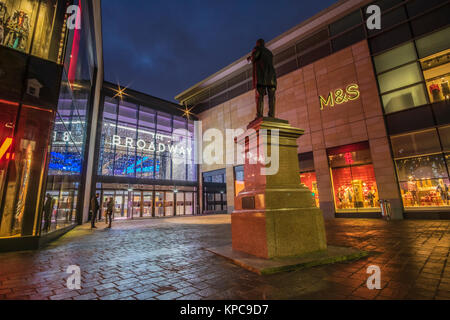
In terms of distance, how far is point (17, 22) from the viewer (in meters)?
7.21

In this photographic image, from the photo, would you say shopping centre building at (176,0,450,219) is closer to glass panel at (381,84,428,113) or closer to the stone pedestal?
glass panel at (381,84,428,113)

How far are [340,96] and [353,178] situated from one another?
5.96 m

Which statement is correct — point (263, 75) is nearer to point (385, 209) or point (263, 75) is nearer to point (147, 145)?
point (385, 209)

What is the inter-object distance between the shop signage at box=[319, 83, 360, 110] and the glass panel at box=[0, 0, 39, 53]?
16641mm

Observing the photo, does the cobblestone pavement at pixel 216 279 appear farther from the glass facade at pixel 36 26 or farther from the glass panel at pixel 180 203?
the glass panel at pixel 180 203

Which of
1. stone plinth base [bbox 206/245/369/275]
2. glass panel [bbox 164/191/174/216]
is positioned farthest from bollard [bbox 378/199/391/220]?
glass panel [bbox 164/191/174/216]

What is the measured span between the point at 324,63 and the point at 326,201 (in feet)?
34.8

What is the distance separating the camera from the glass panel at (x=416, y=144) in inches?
471

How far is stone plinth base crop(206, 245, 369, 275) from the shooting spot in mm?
3414

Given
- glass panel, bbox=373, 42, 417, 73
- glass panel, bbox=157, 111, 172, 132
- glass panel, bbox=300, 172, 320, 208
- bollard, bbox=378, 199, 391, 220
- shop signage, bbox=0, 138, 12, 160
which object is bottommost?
bollard, bbox=378, 199, 391, 220

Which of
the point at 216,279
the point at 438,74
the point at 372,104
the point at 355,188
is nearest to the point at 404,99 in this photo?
the point at 372,104

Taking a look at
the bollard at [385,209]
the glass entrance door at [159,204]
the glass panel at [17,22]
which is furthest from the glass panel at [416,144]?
the glass entrance door at [159,204]

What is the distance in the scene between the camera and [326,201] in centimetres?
1511
